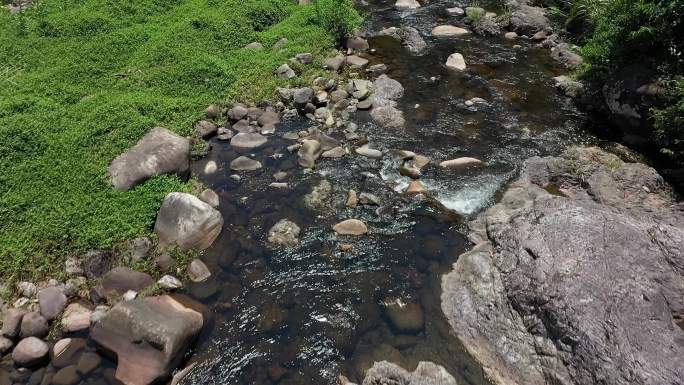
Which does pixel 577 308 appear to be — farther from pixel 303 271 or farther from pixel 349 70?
pixel 349 70

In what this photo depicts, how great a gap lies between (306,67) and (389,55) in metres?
3.82

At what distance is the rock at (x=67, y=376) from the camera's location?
787 centimetres

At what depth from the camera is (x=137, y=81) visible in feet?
49.4

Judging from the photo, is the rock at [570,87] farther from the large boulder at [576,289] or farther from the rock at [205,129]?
the rock at [205,129]

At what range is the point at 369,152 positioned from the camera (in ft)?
→ 42.2

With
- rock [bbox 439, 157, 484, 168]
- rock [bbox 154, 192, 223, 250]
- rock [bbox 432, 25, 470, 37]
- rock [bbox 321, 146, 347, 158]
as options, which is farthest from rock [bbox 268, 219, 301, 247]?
rock [bbox 432, 25, 470, 37]

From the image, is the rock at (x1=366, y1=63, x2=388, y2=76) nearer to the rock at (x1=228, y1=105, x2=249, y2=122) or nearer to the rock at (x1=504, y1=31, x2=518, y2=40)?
the rock at (x1=228, y1=105, x2=249, y2=122)

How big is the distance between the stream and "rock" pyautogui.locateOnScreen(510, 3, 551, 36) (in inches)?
141

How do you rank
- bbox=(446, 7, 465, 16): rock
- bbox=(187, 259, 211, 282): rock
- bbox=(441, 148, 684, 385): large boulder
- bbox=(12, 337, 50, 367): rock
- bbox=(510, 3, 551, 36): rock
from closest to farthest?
bbox=(441, 148, 684, 385): large boulder
bbox=(12, 337, 50, 367): rock
bbox=(187, 259, 211, 282): rock
bbox=(510, 3, 551, 36): rock
bbox=(446, 7, 465, 16): rock

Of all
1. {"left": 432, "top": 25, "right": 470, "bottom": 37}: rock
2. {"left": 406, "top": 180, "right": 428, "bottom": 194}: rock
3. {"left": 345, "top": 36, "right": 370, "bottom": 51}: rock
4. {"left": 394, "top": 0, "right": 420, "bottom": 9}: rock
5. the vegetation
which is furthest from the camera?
{"left": 394, "top": 0, "right": 420, "bottom": 9}: rock

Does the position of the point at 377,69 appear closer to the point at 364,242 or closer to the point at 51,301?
the point at 364,242

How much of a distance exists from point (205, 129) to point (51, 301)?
6626 millimetres

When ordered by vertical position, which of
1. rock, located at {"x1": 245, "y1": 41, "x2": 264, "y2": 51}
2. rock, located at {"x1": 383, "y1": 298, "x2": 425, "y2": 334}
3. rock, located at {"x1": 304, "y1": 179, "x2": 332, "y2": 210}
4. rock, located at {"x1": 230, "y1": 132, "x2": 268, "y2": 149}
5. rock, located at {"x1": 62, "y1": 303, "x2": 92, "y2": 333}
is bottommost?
rock, located at {"x1": 230, "y1": 132, "x2": 268, "y2": 149}

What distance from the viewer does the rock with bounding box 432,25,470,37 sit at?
1998 cm
